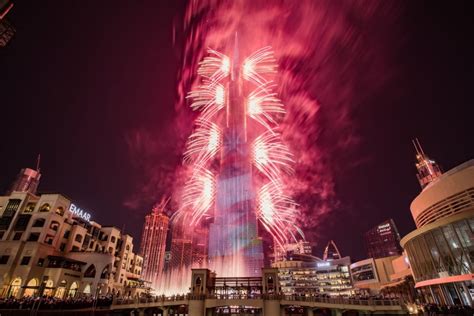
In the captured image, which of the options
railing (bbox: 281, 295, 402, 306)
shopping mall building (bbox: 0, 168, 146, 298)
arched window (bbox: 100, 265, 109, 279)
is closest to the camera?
railing (bbox: 281, 295, 402, 306)

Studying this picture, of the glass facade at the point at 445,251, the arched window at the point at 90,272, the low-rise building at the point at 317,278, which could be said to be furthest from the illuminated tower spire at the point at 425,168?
the arched window at the point at 90,272

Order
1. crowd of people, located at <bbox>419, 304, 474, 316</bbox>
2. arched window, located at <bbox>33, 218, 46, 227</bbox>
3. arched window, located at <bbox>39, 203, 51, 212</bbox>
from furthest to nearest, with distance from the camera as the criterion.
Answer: arched window, located at <bbox>39, 203, 51, 212</bbox> → arched window, located at <bbox>33, 218, 46, 227</bbox> → crowd of people, located at <bbox>419, 304, 474, 316</bbox>

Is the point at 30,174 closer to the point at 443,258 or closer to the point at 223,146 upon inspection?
the point at 223,146

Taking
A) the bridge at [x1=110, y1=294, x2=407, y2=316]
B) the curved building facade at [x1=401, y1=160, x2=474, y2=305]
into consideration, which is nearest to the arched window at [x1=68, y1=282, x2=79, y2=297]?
the bridge at [x1=110, y1=294, x2=407, y2=316]

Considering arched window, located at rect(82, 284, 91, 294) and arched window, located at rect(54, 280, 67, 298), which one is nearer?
arched window, located at rect(54, 280, 67, 298)

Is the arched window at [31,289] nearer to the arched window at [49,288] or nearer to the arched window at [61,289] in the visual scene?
the arched window at [49,288]

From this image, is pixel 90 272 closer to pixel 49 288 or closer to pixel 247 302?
pixel 49 288

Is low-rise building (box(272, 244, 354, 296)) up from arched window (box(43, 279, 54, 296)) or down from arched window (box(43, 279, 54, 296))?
up

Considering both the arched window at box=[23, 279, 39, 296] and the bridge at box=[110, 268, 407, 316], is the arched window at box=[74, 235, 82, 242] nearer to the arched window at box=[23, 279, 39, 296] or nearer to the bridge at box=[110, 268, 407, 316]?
the arched window at box=[23, 279, 39, 296]
